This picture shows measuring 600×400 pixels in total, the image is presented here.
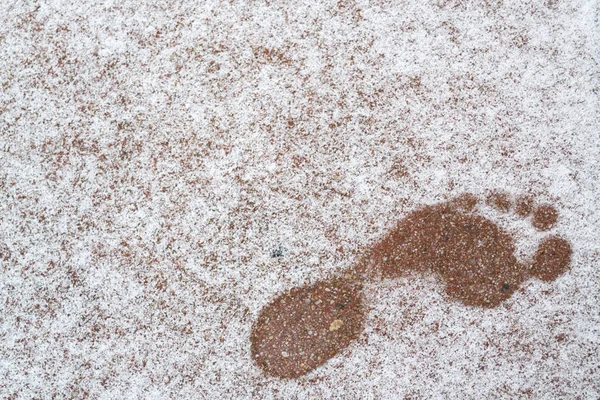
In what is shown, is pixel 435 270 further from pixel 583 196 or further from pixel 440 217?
pixel 583 196

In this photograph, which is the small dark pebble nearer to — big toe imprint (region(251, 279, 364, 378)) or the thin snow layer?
the thin snow layer

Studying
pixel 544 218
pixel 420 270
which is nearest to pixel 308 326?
pixel 420 270

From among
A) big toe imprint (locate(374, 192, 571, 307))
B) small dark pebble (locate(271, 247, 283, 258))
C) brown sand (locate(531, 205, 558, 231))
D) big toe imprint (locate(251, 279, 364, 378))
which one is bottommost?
big toe imprint (locate(251, 279, 364, 378))

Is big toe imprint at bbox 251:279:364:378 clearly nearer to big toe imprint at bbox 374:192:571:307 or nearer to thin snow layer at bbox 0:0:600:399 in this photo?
thin snow layer at bbox 0:0:600:399

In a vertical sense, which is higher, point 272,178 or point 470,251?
point 272,178

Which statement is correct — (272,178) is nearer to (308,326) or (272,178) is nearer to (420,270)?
(308,326)

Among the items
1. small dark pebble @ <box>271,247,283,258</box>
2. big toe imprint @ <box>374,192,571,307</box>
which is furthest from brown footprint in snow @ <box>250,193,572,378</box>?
small dark pebble @ <box>271,247,283,258</box>

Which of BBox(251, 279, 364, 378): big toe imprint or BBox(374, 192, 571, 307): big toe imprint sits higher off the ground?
BBox(374, 192, 571, 307): big toe imprint
